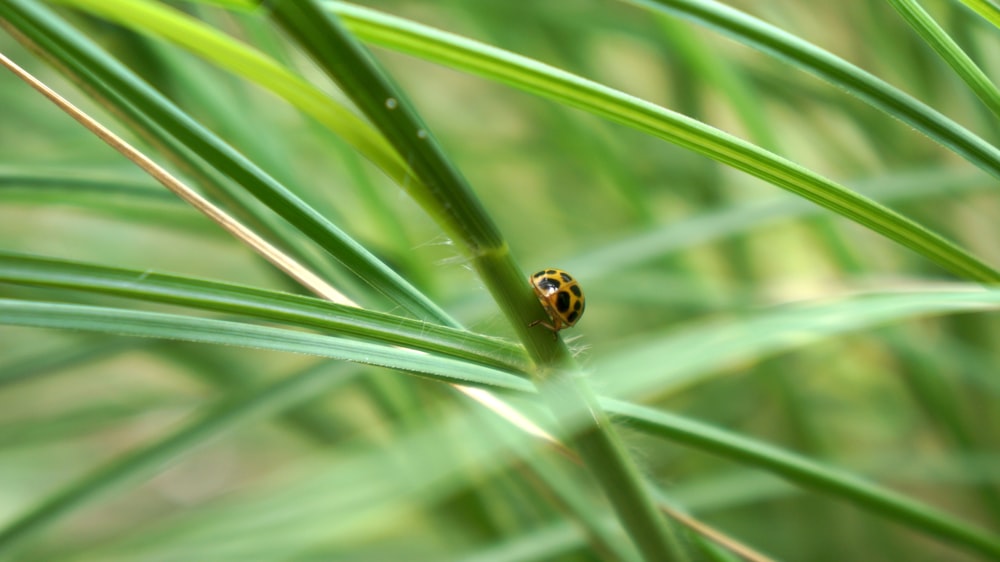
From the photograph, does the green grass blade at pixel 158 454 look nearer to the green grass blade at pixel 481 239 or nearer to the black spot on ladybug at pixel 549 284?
the black spot on ladybug at pixel 549 284

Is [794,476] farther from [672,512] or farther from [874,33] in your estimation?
[874,33]

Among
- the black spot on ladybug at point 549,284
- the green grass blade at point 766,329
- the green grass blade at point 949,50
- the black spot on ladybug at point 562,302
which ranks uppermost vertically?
the black spot on ladybug at point 549,284

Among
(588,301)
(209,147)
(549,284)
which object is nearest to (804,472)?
(549,284)

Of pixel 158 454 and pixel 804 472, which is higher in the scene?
pixel 158 454

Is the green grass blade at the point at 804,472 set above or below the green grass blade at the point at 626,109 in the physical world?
below

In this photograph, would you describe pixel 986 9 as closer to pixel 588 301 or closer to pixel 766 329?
pixel 766 329

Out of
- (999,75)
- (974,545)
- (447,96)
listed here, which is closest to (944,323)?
(999,75)

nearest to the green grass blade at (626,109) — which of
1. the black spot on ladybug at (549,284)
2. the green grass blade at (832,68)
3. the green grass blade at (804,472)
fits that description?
the green grass blade at (832,68)

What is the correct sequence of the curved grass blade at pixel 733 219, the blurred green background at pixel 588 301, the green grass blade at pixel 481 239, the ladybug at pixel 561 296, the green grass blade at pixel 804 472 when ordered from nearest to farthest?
the green grass blade at pixel 481 239
the green grass blade at pixel 804 472
the ladybug at pixel 561 296
the blurred green background at pixel 588 301
the curved grass blade at pixel 733 219
